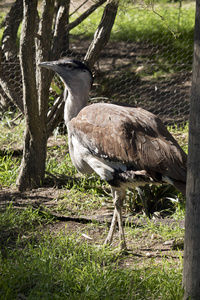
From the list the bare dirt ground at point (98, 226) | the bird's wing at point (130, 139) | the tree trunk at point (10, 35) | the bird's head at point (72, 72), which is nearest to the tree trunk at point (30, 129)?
the bare dirt ground at point (98, 226)

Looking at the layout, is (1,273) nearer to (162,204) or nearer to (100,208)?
(100,208)

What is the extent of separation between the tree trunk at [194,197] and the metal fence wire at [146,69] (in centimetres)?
416

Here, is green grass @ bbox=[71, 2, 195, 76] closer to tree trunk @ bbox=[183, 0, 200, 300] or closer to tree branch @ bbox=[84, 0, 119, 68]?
tree branch @ bbox=[84, 0, 119, 68]

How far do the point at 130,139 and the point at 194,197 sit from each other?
1155mm

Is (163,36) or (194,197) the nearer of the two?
(194,197)

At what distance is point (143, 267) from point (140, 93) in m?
4.41

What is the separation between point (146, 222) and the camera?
4.12 metres

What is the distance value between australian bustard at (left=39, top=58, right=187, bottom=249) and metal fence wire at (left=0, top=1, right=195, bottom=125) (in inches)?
107

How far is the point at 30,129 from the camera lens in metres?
4.68

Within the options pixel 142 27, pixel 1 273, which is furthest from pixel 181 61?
pixel 1 273

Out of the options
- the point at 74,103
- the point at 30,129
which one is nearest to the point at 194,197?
the point at 74,103

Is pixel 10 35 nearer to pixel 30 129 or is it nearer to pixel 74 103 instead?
pixel 30 129

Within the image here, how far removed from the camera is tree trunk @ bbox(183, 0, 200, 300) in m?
2.32

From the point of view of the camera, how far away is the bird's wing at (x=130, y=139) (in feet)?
11.1
